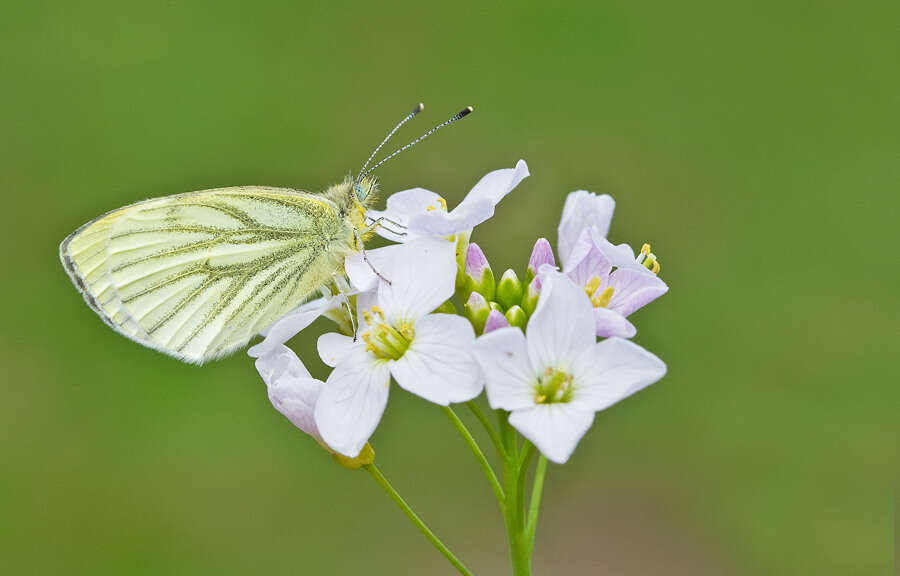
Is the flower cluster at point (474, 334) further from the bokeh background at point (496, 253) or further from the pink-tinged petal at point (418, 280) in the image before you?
the bokeh background at point (496, 253)

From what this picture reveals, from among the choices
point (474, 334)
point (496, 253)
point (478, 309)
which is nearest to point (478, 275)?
point (478, 309)

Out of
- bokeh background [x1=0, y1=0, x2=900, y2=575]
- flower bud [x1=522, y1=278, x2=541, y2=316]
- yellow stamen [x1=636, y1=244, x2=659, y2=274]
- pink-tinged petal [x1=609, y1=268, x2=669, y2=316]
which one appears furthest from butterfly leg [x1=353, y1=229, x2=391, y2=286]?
bokeh background [x1=0, y1=0, x2=900, y2=575]

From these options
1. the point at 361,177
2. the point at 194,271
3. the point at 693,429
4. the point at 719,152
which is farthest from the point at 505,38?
the point at 194,271

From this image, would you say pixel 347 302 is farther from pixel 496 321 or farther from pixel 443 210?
pixel 496 321

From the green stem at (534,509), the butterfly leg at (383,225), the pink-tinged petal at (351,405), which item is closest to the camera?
the pink-tinged petal at (351,405)

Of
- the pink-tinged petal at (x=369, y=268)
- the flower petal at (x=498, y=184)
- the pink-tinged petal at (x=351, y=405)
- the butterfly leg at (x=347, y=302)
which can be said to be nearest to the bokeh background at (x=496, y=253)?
the butterfly leg at (x=347, y=302)

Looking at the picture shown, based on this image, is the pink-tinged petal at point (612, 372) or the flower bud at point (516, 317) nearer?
the pink-tinged petal at point (612, 372)

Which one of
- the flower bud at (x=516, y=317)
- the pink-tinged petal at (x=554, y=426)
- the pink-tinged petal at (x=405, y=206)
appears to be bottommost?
the pink-tinged petal at (x=554, y=426)

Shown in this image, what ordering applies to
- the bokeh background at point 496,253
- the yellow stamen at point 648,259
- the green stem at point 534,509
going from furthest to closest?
the bokeh background at point 496,253 → the yellow stamen at point 648,259 → the green stem at point 534,509
